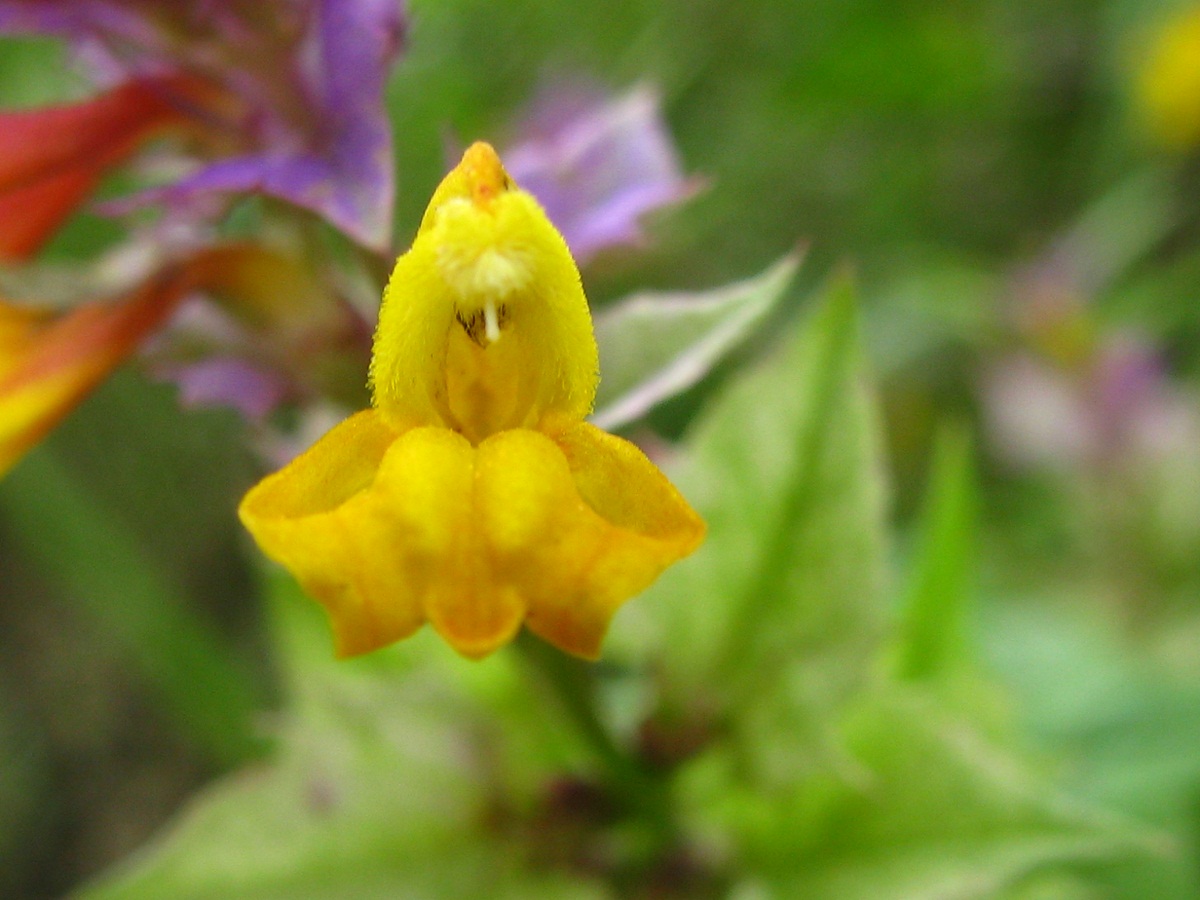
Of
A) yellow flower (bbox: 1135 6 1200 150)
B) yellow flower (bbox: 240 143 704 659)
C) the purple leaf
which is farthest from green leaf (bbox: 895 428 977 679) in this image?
yellow flower (bbox: 1135 6 1200 150)

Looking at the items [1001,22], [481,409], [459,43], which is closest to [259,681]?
[459,43]

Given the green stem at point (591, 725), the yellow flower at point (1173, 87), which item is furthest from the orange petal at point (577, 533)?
the yellow flower at point (1173, 87)

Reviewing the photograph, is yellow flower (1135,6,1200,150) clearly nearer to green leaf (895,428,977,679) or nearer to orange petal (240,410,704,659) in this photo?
green leaf (895,428,977,679)

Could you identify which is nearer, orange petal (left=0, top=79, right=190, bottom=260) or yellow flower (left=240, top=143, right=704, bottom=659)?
yellow flower (left=240, top=143, right=704, bottom=659)

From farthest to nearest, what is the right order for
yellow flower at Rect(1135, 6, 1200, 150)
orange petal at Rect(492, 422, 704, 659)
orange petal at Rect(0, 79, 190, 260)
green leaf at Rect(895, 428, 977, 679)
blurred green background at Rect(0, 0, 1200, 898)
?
yellow flower at Rect(1135, 6, 1200, 150) → blurred green background at Rect(0, 0, 1200, 898) → green leaf at Rect(895, 428, 977, 679) → orange petal at Rect(0, 79, 190, 260) → orange petal at Rect(492, 422, 704, 659)

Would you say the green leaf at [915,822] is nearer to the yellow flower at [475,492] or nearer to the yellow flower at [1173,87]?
the yellow flower at [475,492]

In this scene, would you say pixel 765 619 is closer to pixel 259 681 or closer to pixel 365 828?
pixel 365 828
